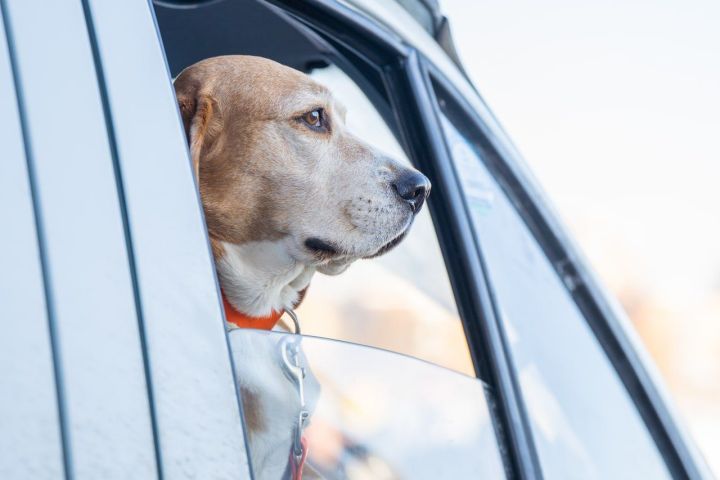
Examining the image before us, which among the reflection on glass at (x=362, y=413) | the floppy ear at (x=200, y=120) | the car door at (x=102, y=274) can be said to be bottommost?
the reflection on glass at (x=362, y=413)

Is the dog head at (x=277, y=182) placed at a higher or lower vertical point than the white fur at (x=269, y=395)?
higher

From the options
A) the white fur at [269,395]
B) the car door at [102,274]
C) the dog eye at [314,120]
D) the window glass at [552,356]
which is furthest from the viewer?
the dog eye at [314,120]

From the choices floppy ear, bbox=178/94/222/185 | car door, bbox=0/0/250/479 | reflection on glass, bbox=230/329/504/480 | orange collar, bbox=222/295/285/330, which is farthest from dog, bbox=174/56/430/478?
car door, bbox=0/0/250/479

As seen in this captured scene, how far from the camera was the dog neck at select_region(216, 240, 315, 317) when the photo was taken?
80.4 inches

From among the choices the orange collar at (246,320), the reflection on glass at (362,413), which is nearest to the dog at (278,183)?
the orange collar at (246,320)

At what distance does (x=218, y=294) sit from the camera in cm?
102

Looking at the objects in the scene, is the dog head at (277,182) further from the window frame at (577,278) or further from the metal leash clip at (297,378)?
the metal leash clip at (297,378)

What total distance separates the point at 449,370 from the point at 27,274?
2.95 ft

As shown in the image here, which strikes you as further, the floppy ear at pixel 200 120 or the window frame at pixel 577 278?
the floppy ear at pixel 200 120

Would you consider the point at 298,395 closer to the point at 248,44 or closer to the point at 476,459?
the point at 476,459

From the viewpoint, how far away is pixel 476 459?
1.53 m

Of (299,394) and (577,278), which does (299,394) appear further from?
(577,278)

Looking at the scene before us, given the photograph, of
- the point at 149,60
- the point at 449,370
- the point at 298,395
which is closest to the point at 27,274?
the point at 149,60

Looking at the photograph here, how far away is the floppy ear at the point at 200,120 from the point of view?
2127 mm
